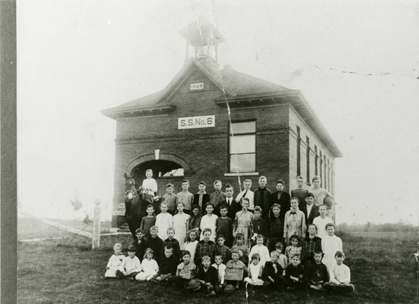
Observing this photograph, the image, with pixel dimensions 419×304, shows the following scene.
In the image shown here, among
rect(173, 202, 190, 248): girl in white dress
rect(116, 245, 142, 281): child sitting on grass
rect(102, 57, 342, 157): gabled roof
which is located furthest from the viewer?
rect(173, 202, 190, 248): girl in white dress

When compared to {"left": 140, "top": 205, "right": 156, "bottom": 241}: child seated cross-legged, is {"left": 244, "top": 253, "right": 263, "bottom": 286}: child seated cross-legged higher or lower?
lower


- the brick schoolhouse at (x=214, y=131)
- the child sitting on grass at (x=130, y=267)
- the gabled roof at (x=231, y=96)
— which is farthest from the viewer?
the child sitting on grass at (x=130, y=267)

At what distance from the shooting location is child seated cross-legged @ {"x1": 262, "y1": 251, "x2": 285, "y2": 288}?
14.0ft

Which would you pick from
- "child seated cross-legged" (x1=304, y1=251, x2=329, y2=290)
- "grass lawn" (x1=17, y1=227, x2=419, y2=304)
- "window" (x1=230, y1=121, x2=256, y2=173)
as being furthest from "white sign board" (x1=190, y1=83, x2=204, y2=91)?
"child seated cross-legged" (x1=304, y1=251, x2=329, y2=290)

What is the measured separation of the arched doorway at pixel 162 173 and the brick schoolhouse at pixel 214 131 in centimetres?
1

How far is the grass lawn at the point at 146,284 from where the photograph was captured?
3914 mm

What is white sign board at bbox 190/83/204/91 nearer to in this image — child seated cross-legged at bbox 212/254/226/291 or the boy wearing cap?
the boy wearing cap

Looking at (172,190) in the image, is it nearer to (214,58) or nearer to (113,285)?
(113,285)

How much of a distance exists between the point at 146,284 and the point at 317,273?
1.85 m

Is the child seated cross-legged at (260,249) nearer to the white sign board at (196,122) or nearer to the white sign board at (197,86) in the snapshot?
the white sign board at (196,122)

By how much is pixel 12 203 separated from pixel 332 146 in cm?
344

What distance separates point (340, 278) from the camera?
4.14 meters

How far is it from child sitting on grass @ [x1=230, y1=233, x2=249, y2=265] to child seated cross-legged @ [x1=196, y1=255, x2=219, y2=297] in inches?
12.6

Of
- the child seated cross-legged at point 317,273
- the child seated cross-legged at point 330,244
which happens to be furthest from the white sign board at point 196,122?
the child seated cross-legged at point 317,273
